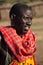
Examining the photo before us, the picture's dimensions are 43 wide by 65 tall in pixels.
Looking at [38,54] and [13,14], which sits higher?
[13,14]

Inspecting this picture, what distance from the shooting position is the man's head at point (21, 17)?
13.2 feet

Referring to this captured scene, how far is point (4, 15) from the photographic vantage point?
20797mm

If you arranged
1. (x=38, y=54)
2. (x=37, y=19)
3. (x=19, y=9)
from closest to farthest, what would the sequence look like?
(x=19, y=9), (x=38, y=54), (x=37, y=19)

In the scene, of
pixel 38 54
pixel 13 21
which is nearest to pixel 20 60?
pixel 13 21

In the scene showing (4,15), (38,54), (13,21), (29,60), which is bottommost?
(4,15)

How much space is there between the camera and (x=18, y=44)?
13.3 feet

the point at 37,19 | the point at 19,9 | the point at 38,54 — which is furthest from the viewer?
the point at 37,19

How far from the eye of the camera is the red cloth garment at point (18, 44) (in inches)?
159

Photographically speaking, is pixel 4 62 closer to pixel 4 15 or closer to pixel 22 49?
pixel 22 49

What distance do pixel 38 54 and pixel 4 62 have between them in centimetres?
627

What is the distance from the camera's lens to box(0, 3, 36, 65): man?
4.04 meters

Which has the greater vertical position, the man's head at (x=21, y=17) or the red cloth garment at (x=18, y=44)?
the man's head at (x=21, y=17)

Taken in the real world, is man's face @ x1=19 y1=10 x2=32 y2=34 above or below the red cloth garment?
above

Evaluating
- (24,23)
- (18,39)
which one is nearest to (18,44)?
(18,39)
